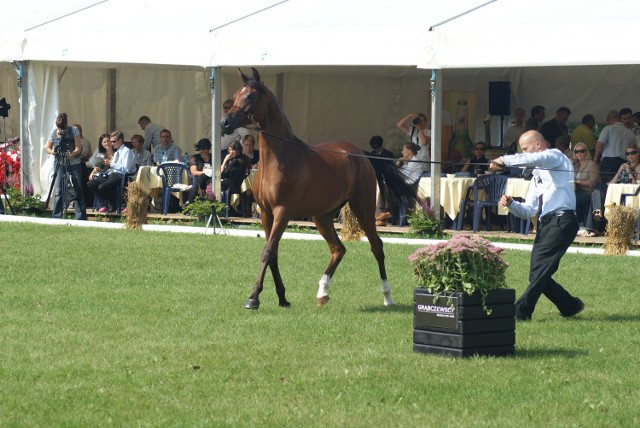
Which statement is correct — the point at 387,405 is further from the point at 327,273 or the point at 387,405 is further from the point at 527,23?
the point at 527,23

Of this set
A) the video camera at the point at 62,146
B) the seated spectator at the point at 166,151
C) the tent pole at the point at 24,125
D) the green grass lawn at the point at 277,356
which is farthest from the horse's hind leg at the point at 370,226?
the tent pole at the point at 24,125

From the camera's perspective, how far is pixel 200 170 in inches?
830

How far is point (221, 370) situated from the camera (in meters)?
8.73

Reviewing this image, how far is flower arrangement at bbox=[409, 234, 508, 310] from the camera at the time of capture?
9.10 metres

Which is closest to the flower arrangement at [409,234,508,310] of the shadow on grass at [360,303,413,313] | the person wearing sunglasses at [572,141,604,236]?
the shadow on grass at [360,303,413,313]

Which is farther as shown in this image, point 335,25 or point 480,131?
point 480,131

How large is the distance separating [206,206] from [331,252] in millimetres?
7138

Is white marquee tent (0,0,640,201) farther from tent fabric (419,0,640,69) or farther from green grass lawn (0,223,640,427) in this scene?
green grass lawn (0,223,640,427)

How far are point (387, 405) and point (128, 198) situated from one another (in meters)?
12.0

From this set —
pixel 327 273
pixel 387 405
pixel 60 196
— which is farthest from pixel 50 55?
pixel 387 405

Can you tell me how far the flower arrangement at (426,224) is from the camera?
18125 mm

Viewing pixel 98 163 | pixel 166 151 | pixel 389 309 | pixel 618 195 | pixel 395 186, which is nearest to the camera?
pixel 389 309

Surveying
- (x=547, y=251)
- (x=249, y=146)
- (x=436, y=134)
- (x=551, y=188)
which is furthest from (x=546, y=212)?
(x=249, y=146)

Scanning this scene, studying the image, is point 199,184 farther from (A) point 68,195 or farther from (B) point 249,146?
(A) point 68,195
